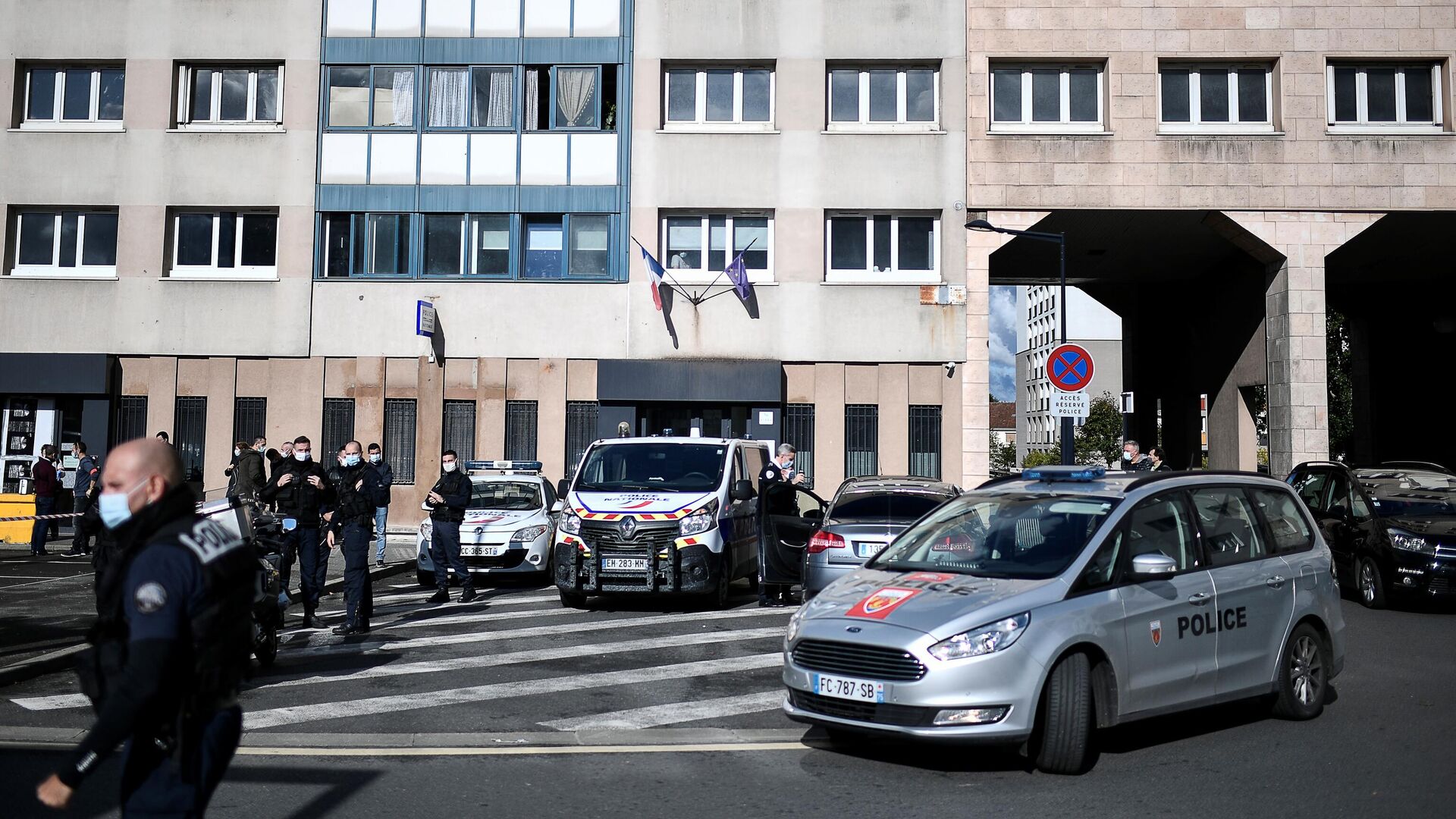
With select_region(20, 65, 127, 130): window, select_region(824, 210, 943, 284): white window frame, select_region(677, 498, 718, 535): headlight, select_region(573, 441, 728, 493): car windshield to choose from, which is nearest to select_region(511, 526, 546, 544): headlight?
select_region(573, 441, 728, 493): car windshield

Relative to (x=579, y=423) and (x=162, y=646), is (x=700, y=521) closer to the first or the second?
(x=162, y=646)

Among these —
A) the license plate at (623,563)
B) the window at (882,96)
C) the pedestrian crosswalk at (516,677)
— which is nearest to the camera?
the pedestrian crosswalk at (516,677)

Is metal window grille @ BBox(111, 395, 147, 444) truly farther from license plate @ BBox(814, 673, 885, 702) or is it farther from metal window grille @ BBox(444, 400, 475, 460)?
license plate @ BBox(814, 673, 885, 702)

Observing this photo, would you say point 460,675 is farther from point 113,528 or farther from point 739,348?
point 739,348

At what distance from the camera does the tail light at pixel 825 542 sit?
38.1ft

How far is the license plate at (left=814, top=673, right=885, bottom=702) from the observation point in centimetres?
611

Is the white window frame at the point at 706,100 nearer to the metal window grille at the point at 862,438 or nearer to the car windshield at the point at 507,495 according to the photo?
the metal window grille at the point at 862,438

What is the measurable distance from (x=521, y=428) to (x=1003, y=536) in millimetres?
18279

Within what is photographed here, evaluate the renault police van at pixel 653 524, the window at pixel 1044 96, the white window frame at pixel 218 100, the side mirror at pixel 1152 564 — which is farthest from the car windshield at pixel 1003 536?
the white window frame at pixel 218 100

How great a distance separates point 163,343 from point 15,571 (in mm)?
8993

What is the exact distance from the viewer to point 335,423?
24.6 metres

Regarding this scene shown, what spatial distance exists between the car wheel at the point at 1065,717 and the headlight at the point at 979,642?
1.03 ft

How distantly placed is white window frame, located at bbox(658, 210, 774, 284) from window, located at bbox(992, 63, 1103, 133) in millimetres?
5199

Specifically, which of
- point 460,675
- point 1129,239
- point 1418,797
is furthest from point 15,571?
point 1129,239
